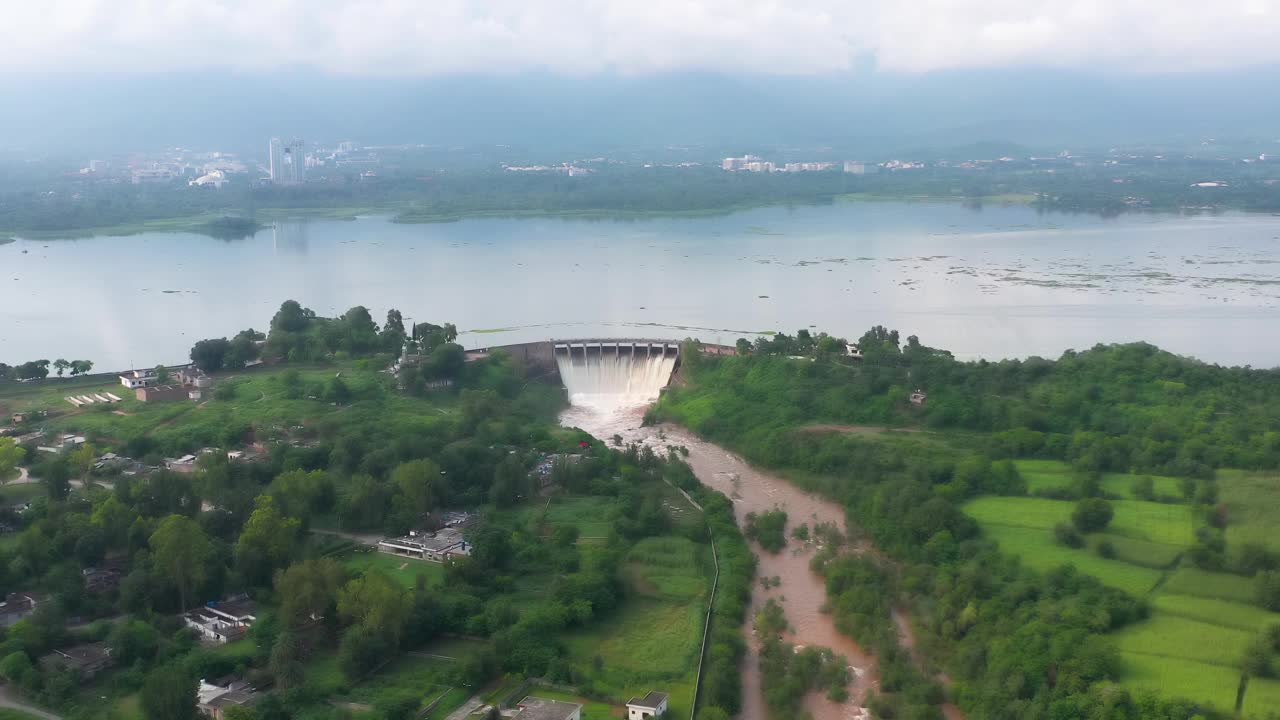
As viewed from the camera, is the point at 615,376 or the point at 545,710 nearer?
the point at 545,710

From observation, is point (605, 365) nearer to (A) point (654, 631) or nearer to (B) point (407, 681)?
(A) point (654, 631)

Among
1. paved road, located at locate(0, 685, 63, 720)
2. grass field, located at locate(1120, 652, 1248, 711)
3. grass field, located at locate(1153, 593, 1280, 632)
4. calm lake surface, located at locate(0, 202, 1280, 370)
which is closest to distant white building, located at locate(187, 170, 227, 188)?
calm lake surface, located at locate(0, 202, 1280, 370)

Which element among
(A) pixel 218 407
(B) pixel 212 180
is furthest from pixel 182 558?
(B) pixel 212 180

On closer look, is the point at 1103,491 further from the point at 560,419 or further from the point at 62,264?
the point at 62,264

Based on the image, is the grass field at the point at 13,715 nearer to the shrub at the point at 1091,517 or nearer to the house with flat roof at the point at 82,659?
the house with flat roof at the point at 82,659

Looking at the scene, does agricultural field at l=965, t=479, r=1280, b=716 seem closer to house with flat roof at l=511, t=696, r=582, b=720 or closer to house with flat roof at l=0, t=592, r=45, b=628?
house with flat roof at l=511, t=696, r=582, b=720

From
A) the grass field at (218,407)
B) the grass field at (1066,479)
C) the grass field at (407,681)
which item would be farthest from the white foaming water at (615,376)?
the grass field at (407,681)
